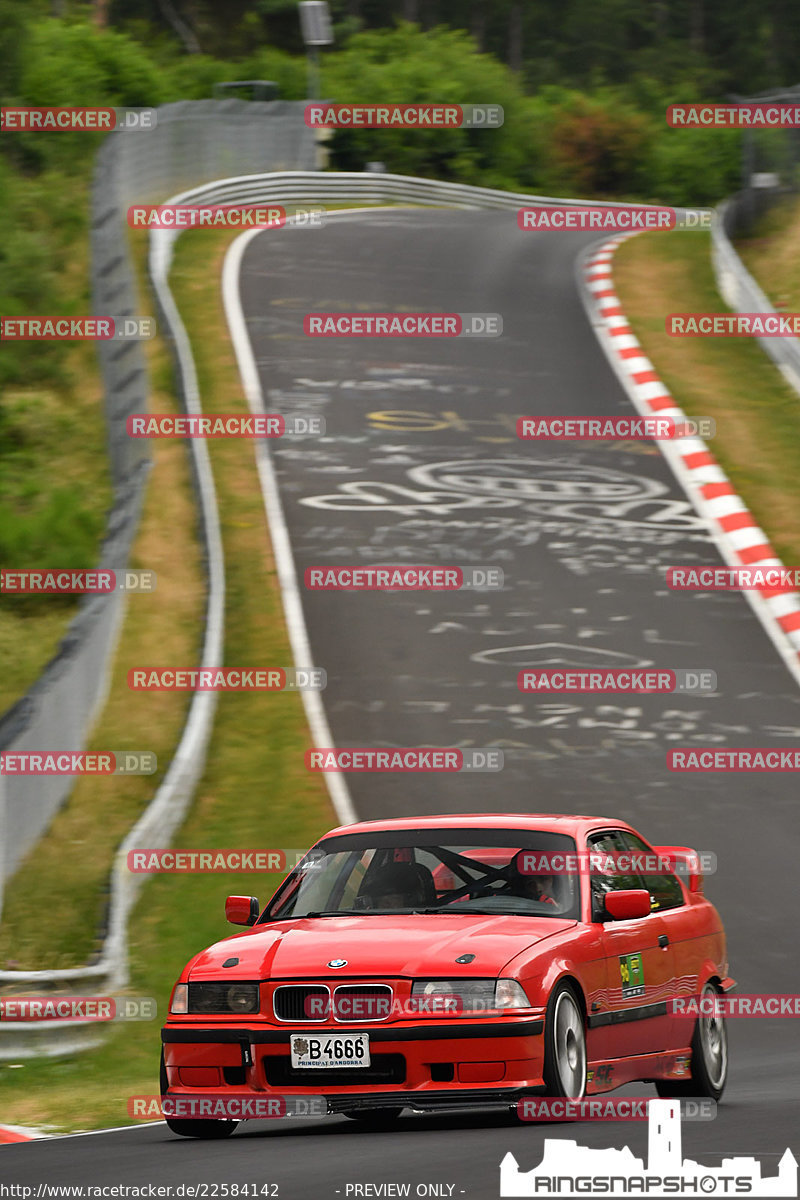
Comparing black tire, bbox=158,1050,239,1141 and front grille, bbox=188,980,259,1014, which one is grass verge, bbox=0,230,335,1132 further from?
front grille, bbox=188,980,259,1014

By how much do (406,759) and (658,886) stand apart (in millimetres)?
6155

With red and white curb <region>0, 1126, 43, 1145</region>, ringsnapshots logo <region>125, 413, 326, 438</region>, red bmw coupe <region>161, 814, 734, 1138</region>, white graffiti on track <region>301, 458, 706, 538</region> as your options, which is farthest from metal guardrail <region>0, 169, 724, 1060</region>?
red bmw coupe <region>161, 814, 734, 1138</region>

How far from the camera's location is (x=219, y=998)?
7594mm

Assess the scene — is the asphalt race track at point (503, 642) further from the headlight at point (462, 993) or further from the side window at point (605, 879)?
the side window at point (605, 879)

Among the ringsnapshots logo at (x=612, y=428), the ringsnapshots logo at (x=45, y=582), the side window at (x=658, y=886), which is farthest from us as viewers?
the ringsnapshots logo at (x=612, y=428)

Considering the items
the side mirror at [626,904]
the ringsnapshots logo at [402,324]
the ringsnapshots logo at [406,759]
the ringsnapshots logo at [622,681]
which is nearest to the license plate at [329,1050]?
the side mirror at [626,904]

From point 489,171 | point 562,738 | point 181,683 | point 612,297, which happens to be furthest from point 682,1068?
point 489,171

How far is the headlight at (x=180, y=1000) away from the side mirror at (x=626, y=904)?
171 centimetres

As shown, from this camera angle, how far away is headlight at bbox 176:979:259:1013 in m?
7.53

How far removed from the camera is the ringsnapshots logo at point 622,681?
54.9 ft

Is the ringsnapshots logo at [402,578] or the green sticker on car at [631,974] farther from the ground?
the green sticker on car at [631,974]

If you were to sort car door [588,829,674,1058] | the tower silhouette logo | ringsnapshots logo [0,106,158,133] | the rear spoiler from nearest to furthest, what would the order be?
1. the tower silhouette logo
2. car door [588,829,674,1058]
3. the rear spoiler
4. ringsnapshots logo [0,106,158,133]

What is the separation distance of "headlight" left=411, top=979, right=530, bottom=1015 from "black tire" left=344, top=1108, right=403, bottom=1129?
639mm

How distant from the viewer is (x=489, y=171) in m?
50.9
